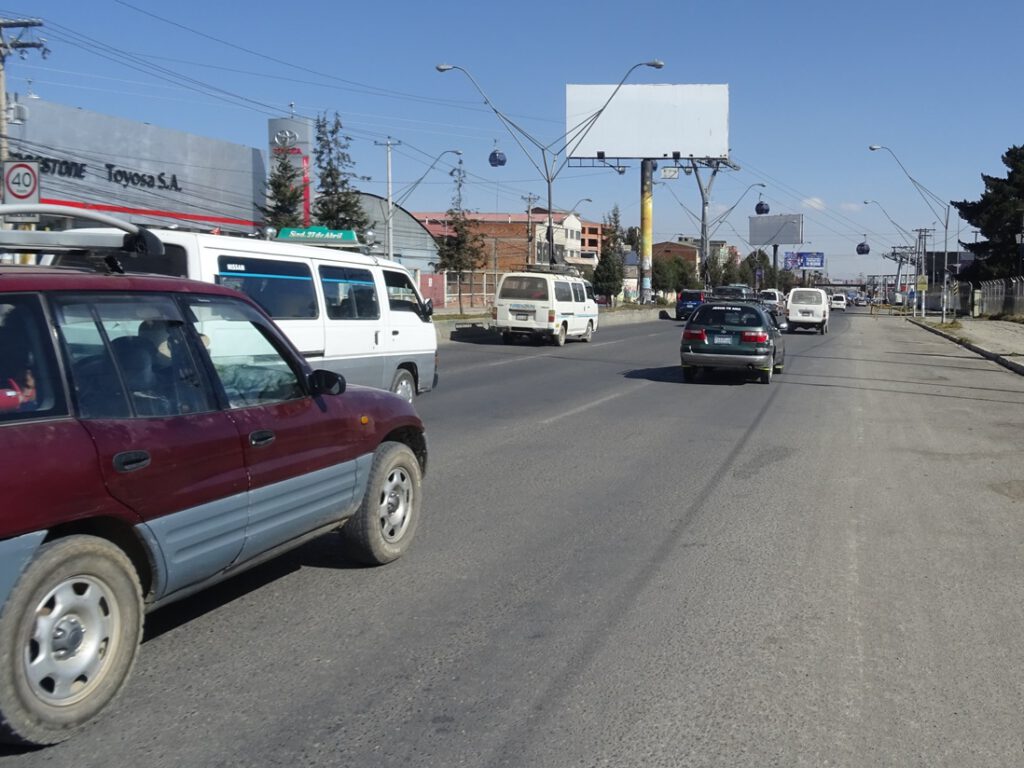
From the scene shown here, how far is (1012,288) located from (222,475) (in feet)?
227

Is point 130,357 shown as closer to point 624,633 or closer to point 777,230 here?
point 624,633

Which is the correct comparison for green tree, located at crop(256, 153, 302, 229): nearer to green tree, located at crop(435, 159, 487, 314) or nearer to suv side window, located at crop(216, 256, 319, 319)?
green tree, located at crop(435, 159, 487, 314)

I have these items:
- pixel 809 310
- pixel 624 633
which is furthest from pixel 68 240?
pixel 809 310

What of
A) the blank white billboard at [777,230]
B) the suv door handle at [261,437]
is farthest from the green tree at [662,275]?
the suv door handle at [261,437]

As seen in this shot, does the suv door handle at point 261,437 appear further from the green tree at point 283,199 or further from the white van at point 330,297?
the green tree at point 283,199

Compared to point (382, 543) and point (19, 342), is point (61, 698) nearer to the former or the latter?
point (19, 342)

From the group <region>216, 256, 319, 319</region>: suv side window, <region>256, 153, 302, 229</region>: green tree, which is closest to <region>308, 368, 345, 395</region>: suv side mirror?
<region>216, 256, 319, 319</region>: suv side window

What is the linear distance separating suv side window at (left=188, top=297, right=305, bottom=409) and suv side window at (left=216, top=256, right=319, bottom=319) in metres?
4.26

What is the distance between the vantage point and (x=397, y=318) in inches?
492

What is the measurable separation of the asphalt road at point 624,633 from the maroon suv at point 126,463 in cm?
39

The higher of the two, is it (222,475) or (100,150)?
(100,150)

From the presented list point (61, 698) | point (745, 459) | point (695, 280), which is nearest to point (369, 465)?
point (61, 698)

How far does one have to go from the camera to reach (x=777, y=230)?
125 meters

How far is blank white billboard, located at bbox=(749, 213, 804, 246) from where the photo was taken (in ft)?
406
